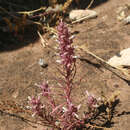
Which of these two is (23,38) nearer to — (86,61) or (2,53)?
(2,53)

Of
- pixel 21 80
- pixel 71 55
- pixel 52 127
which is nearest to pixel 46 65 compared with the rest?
pixel 21 80

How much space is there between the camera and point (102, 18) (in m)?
3.16

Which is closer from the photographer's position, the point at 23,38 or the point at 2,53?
the point at 2,53

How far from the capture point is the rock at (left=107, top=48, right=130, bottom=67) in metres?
2.33

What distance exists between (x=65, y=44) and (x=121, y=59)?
1.13 m

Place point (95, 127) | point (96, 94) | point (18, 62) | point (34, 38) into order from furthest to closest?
1. point (34, 38)
2. point (18, 62)
3. point (96, 94)
4. point (95, 127)

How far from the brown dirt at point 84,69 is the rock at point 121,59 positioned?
0.33 ft

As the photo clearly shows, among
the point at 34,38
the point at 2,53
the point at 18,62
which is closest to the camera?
the point at 18,62

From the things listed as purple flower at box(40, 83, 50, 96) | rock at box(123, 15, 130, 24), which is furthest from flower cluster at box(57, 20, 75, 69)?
rock at box(123, 15, 130, 24)

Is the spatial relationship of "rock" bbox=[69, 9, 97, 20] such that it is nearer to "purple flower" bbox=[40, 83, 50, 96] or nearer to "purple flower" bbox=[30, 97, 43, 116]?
"purple flower" bbox=[40, 83, 50, 96]

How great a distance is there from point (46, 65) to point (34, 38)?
2.06 ft

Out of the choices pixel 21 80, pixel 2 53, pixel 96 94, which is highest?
pixel 2 53

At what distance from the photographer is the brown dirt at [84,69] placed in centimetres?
198

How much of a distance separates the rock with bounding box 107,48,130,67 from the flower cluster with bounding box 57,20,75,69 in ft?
3.38
